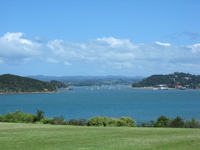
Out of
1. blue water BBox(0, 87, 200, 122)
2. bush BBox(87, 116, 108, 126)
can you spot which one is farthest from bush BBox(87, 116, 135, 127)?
blue water BBox(0, 87, 200, 122)

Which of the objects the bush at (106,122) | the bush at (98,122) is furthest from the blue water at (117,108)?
the bush at (98,122)

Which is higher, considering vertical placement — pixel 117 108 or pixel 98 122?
pixel 98 122

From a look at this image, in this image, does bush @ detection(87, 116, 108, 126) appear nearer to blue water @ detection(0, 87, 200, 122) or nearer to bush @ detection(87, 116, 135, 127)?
bush @ detection(87, 116, 135, 127)

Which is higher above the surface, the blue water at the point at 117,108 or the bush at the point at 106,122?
the bush at the point at 106,122

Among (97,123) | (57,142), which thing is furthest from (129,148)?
(97,123)

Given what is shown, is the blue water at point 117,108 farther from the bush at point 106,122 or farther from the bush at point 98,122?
the bush at point 98,122

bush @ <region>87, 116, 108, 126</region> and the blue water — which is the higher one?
bush @ <region>87, 116, 108, 126</region>

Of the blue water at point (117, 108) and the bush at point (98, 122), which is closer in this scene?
the bush at point (98, 122)

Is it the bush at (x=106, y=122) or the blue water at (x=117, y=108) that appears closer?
the bush at (x=106, y=122)

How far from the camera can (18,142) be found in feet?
61.8

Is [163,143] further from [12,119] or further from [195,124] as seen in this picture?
[12,119]

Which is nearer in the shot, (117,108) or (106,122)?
(106,122)

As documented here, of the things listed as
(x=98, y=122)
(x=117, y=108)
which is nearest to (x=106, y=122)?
(x=98, y=122)

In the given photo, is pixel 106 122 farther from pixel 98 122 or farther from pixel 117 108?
pixel 117 108
